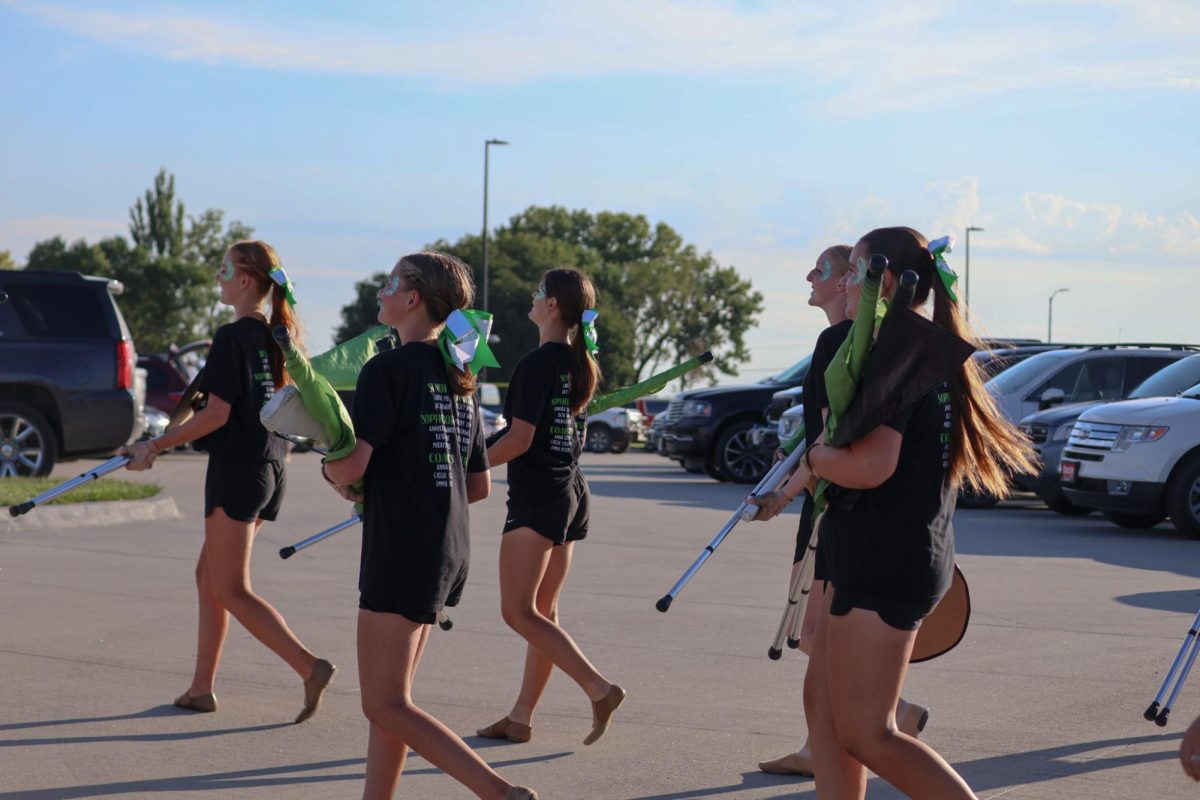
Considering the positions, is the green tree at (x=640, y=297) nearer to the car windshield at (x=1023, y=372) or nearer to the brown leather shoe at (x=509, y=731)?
the car windshield at (x=1023, y=372)

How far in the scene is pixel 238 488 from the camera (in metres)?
6.31

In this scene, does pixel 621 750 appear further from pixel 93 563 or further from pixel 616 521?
pixel 616 521

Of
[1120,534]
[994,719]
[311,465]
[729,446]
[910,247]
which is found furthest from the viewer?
[311,465]

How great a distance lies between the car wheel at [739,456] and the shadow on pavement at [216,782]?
16301 millimetres

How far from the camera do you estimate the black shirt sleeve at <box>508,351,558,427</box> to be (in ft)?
19.3

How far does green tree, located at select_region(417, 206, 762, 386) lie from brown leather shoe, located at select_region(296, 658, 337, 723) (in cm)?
6342

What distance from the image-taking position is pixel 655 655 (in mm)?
8203

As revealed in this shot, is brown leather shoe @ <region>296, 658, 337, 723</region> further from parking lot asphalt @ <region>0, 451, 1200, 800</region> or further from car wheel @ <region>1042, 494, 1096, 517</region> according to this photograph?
car wheel @ <region>1042, 494, 1096, 517</region>

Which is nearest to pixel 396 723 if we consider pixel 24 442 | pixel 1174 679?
pixel 1174 679

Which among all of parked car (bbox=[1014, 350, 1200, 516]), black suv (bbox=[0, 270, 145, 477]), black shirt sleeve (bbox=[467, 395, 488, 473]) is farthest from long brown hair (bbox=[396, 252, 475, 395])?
black suv (bbox=[0, 270, 145, 477])

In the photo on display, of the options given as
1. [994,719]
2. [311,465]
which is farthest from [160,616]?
[311,465]

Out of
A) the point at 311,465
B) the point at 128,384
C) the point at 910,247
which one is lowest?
the point at 311,465

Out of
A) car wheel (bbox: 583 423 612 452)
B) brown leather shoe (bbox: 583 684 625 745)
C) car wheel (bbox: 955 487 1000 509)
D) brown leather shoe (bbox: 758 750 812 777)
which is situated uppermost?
brown leather shoe (bbox: 583 684 625 745)

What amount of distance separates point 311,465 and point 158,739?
19.7 metres
